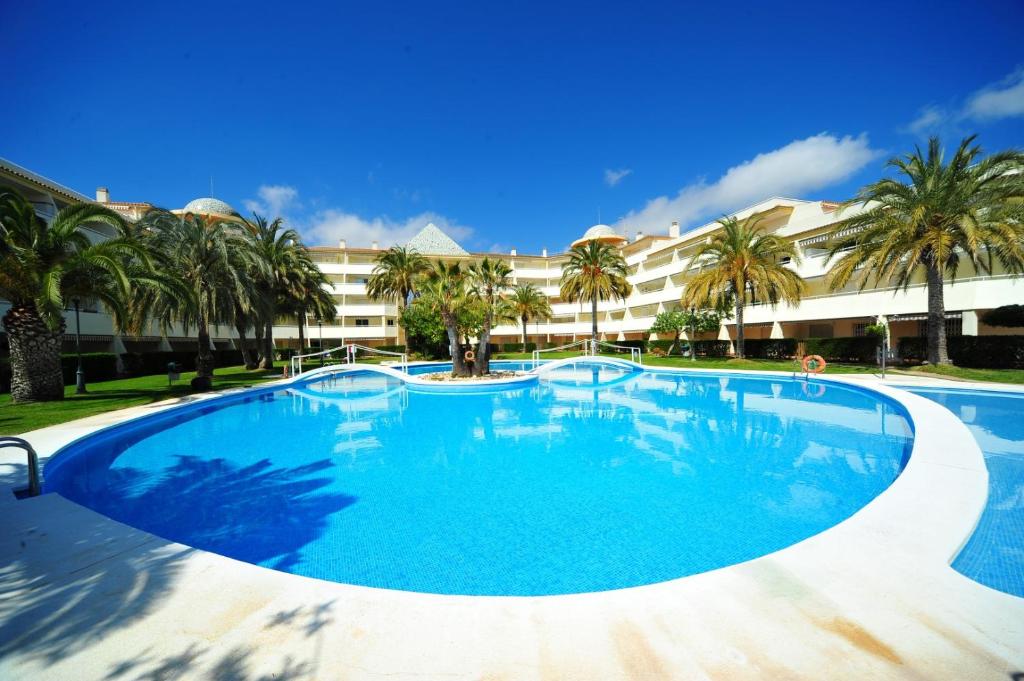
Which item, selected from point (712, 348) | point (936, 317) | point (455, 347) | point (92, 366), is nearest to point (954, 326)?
point (936, 317)

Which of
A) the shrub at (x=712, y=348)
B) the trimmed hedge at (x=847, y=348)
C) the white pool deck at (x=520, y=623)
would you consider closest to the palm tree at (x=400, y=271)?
the shrub at (x=712, y=348)

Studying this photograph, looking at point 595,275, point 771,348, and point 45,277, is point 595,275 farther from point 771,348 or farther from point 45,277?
point 45,277

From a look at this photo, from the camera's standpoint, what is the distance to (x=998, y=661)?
7.40 feet

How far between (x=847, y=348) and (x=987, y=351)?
21.7 feet

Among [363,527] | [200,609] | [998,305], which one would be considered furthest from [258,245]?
[998,305]

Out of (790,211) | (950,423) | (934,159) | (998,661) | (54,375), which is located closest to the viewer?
(998,661)

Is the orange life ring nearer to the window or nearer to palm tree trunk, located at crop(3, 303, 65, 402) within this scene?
the window

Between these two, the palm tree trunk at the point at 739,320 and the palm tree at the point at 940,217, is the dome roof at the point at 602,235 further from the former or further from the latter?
the palm tree at the point at 940,217

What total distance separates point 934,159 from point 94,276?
1313 inches

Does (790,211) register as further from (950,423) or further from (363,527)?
(363,527)

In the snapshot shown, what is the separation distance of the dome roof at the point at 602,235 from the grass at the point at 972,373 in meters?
39.9

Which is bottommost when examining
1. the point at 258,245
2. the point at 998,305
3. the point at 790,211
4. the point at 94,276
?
the point at 998,305

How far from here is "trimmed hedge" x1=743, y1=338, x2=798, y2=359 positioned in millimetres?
28594

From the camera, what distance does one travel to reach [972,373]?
56.2ft
